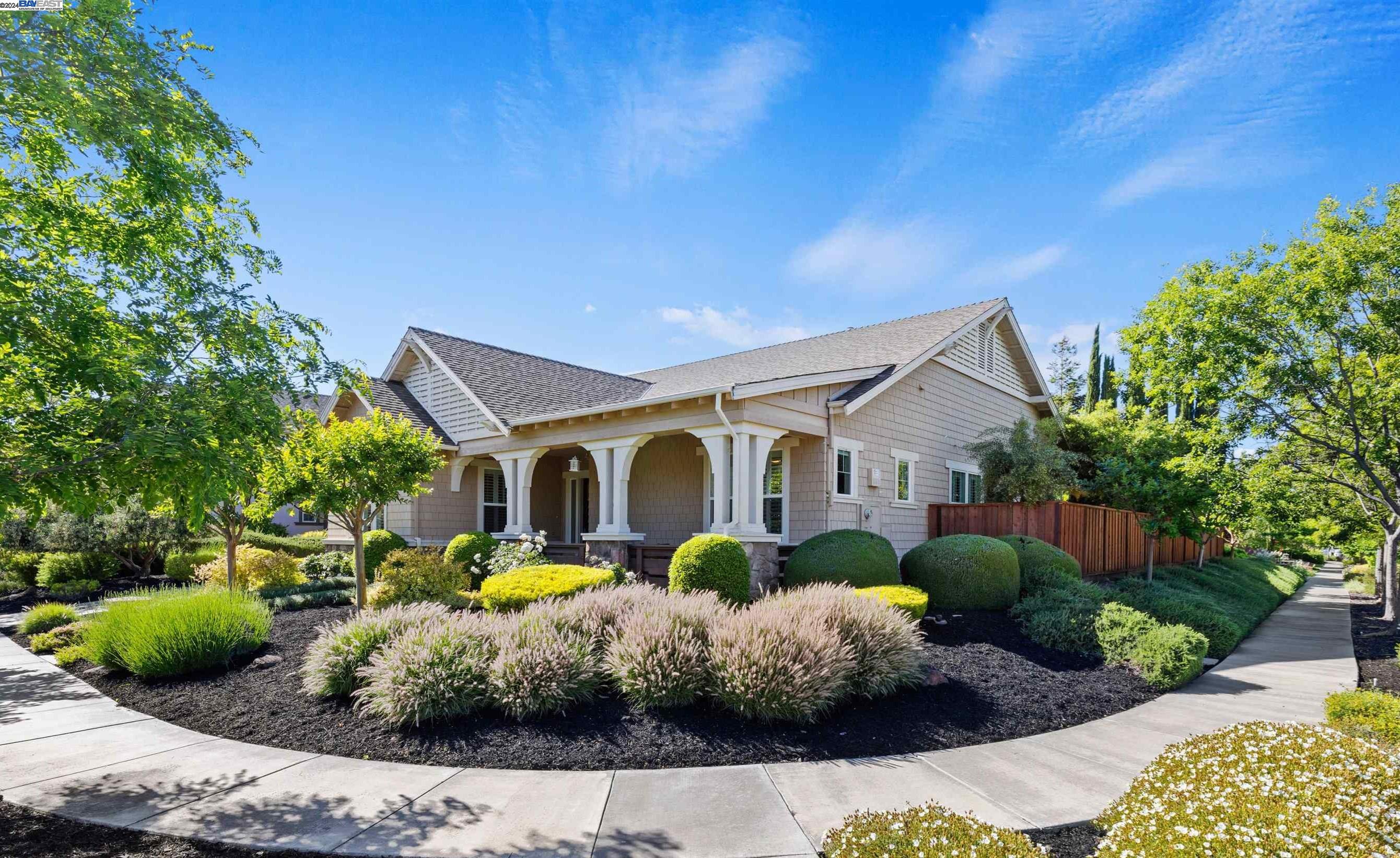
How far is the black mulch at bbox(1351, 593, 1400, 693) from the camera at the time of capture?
843cm

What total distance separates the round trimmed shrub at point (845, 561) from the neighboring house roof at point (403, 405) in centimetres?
981

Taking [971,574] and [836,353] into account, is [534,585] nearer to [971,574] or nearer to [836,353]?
[971,574]

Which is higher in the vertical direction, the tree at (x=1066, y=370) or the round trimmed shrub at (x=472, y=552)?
the tree at (x=1066, y=370)

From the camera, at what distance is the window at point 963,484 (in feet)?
53.3

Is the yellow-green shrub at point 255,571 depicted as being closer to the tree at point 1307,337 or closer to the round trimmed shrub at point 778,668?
the round trimmed shrub at point 778,668

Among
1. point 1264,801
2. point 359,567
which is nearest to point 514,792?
point 1264,801

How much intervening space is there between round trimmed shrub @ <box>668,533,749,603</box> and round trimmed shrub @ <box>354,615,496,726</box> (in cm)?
412

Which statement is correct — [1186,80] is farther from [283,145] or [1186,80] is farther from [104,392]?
[104,392]

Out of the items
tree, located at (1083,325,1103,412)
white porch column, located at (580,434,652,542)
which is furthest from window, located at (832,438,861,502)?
tree, located at (1083,325,1103,412)

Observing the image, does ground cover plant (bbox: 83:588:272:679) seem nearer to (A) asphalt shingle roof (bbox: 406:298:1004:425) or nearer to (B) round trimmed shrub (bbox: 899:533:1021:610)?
(A) asphalt shingle roof (bbox: 406:298:1004:425)

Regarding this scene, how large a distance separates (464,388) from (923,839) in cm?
1504

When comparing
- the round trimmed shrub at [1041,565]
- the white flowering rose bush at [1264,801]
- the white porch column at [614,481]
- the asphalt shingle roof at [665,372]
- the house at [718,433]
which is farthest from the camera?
the asphalt shingle roof at [665,372]

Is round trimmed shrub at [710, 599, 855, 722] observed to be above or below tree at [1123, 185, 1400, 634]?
below

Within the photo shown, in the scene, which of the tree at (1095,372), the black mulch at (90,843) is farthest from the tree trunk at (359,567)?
the tree at (1095,372)
